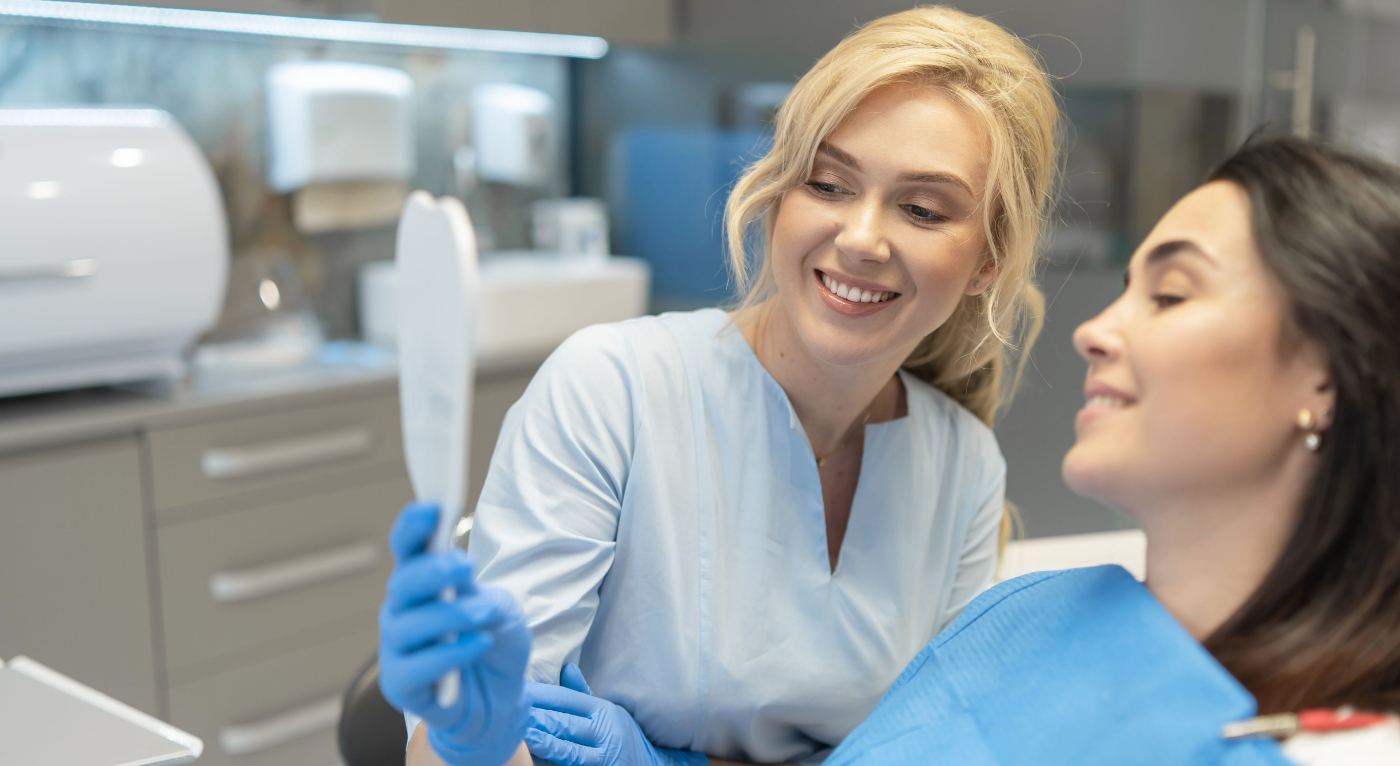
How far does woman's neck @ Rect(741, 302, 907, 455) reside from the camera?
1268mm

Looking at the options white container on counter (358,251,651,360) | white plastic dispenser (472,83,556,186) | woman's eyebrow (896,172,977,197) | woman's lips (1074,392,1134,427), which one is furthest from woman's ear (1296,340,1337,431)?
white plastic dispenser (472,83,556,186)

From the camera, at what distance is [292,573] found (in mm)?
2180

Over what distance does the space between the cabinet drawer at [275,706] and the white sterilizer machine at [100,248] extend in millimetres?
611

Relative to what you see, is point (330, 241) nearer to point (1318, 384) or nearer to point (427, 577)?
point (427, 577)

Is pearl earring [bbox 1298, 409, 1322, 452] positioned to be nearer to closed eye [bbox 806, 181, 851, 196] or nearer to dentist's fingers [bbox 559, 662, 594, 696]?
closed eye [bbox 806, 181, 851, 196]

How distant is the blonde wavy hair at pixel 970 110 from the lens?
113 centimetres

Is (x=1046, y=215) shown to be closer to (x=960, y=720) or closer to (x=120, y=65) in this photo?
(x=960, y=720)

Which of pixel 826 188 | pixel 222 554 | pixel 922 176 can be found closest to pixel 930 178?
pixel 922 176

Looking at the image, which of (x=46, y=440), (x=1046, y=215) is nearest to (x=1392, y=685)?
(x=1046, y=215)

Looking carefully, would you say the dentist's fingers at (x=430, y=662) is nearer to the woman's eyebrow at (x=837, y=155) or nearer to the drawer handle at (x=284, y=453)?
the woman's eyebrow at (x=837, y=155)

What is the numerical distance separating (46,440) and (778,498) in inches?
51.5

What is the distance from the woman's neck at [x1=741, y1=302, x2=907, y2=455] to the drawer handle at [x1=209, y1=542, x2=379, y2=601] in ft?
4.20

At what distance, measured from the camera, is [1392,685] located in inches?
28.6

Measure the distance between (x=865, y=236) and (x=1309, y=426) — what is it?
475 millimetres
